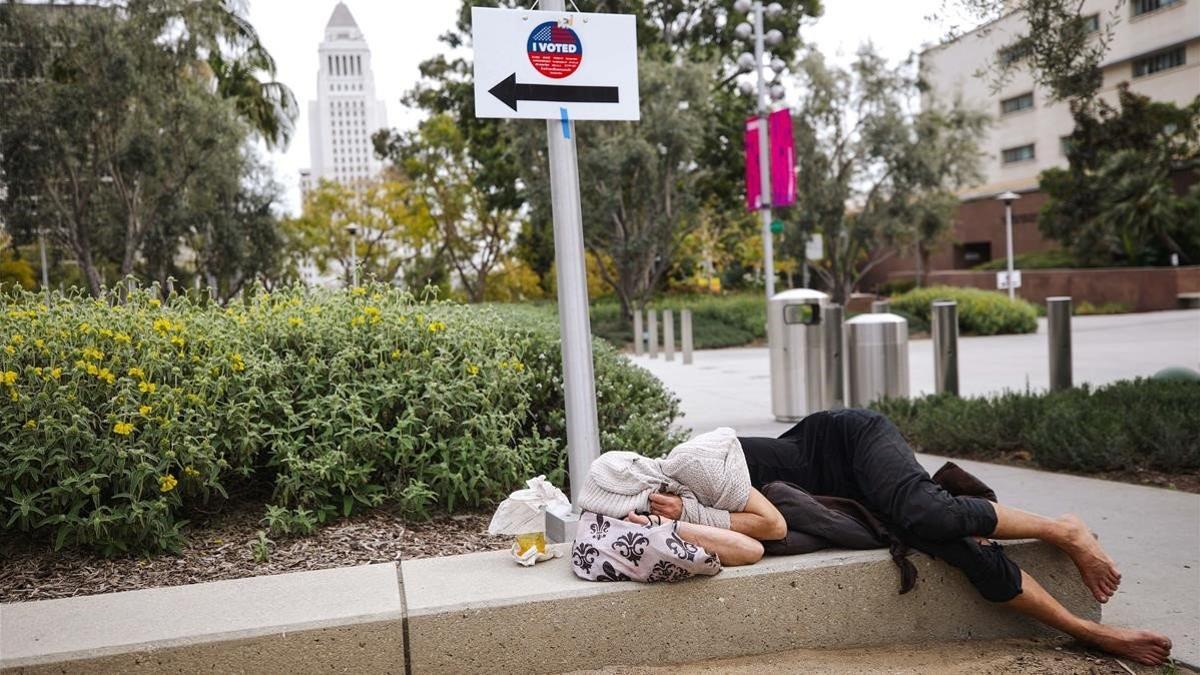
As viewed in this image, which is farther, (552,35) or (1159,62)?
(1159,62)

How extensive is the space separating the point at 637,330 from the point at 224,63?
14.0 meters

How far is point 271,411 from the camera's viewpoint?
4789mm

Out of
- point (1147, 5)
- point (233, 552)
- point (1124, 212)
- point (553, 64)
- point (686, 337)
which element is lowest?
point (233, 552)

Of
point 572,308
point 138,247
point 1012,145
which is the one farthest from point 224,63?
point 1012,145

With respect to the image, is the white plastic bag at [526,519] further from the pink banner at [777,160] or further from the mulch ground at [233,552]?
the pink banner at [777,160]

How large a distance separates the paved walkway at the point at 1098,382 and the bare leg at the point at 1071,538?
0.99 feet

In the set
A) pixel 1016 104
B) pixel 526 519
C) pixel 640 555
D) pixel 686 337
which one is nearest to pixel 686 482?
pixel 640 555

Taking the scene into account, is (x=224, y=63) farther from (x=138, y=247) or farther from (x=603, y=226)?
(x=603, y=226)

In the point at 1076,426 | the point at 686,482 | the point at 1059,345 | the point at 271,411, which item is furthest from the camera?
the point at 1059,345

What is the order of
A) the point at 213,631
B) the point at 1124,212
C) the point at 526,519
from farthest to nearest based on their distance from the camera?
the point at 1124,212
the point at 526,519
the point at 213,631

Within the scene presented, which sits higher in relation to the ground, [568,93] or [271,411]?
[568,93]

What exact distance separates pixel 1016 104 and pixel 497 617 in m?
56.9

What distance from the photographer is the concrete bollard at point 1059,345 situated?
9.56 m

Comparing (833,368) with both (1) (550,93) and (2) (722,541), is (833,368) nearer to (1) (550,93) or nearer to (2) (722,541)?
(1) (550,93)
